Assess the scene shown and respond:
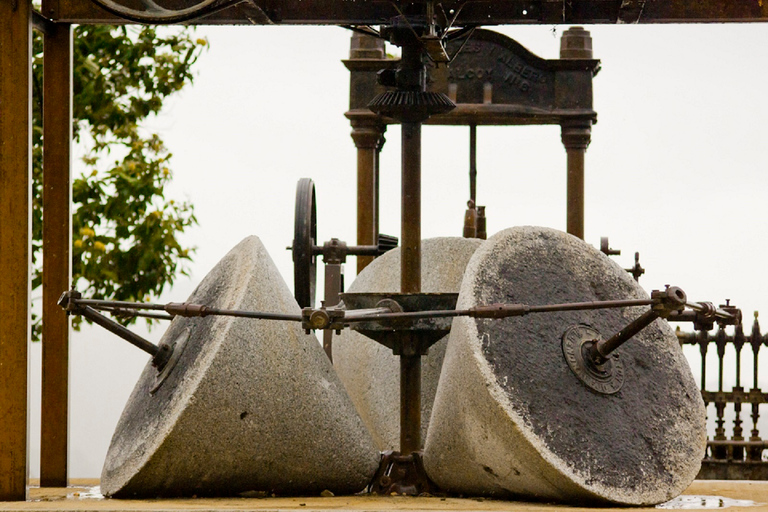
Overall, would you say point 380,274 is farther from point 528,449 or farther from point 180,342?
point 528,449

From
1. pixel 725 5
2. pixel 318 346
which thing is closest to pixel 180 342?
pixel 318 346

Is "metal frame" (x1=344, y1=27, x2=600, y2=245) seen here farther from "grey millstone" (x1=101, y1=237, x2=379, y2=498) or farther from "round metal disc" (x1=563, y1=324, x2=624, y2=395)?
"round metal disc" (x1=563, y1=324, x2=624, y2=395)

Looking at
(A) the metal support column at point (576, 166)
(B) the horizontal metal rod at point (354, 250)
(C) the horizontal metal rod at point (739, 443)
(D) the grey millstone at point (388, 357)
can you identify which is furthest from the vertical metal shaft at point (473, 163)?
(B) the horizontal metal rod at point (354, 250)

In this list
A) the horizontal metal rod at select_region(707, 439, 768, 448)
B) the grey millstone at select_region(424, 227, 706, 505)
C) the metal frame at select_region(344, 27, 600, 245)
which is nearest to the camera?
the grey millstone at select_region(424, 227, 706, 505)

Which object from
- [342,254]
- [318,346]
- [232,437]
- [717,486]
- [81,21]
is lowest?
[717,486]

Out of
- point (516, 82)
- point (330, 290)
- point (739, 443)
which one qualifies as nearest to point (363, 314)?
point (330, 290)

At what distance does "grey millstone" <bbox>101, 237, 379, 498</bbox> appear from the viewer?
4.12 m

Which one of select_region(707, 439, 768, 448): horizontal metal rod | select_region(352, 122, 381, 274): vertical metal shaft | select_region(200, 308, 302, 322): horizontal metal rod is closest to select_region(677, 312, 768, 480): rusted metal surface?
select_region(707, 439, 768, 448): horizontal metal rod

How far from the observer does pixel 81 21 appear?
5.21 metres

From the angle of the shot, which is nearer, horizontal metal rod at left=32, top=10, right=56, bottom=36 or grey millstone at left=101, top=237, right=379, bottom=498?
grey millstone at left=101, top=237, right=379, bottom=498

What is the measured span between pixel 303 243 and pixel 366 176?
116 inches

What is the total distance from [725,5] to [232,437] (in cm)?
293

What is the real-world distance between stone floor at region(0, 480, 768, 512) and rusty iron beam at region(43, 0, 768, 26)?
2.09 m

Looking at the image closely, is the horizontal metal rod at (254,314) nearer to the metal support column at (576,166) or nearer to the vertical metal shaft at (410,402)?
the vertical metal shaft at (410,402)
